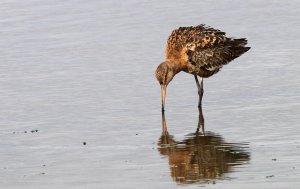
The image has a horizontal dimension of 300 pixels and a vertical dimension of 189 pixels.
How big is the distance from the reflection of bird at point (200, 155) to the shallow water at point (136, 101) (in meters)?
0.02

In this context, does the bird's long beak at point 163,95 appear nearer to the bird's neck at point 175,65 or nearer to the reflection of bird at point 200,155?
the bird's neck at point 175,65

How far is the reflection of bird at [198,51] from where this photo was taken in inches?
715

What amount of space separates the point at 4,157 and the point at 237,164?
3.30m

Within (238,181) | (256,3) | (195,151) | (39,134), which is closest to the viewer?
(238,181)

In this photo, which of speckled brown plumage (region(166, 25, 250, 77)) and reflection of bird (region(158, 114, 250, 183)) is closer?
reflection of bird (region(158, 114, 250, 183))

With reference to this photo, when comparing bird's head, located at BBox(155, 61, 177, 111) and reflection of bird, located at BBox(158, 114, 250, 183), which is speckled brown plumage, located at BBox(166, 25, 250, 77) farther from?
reflection of bird, located at BBox(158, 114, 250, 183)

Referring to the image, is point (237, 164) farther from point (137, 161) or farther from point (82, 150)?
point (82, 150)

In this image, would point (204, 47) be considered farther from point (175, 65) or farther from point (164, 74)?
point (164, 74)

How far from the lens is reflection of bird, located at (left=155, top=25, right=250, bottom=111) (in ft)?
59.6

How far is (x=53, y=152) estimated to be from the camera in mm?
14445

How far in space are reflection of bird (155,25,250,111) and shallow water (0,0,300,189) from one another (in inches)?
15.0

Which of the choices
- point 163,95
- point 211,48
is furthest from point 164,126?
point 211,48

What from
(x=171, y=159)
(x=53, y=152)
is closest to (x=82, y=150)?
(x=53, y=152)

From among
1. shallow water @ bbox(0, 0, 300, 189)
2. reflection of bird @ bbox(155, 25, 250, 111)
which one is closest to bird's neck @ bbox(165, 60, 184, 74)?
reflection of bird @ bbox(155, 25, 250, 111)
